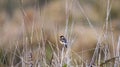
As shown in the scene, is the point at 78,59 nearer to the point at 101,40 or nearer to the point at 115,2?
the point at 101,40

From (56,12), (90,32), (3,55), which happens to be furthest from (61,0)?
(3,55)

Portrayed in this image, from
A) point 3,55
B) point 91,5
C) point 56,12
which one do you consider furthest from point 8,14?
point 3,55

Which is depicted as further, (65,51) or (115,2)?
(115,2)

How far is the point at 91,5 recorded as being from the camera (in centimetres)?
622

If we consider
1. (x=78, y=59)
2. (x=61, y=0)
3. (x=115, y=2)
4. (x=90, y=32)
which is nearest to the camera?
(x=78, y=59)

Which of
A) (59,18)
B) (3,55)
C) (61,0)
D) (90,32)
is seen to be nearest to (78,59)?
(3,55)

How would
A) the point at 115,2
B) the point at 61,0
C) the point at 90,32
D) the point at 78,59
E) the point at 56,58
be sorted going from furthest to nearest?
the point at 61,0
the point at 115,2
the point at 90,32
the point at 78,59
the point at 56,58

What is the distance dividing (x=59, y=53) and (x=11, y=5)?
4.14 m

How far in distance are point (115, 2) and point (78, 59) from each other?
11.5 ft

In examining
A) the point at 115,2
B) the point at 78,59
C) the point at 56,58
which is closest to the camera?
the point at 56,58

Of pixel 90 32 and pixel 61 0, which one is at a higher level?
pixel 61 0

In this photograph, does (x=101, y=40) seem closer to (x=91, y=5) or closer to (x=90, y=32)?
(x=90, y=32)

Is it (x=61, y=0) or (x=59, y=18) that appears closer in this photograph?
(x=59, y=18)

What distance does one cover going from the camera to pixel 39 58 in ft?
7.77
